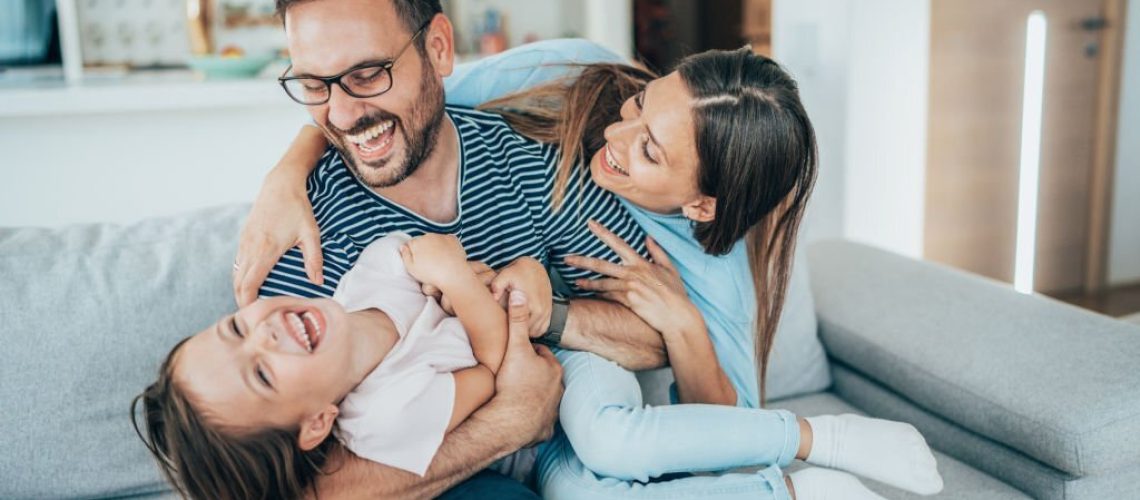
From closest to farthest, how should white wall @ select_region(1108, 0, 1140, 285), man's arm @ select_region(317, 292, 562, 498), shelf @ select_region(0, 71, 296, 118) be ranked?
1. man's arm @ select_region(317, 292, 562, 498)
2. shelf @ select_region(0, 71, 296, 118)
3. white wall @ select_region(1108, 0, 1140, 285)

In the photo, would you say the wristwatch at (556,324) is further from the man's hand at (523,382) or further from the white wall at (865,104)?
the white wall at (865,104)

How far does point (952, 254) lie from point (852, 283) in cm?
214

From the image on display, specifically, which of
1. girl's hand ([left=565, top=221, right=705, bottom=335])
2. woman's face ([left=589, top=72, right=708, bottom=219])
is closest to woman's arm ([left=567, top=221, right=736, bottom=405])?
girl's hand ([left=565, top=221, right=705, bottom=335])

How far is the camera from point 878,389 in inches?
74.8

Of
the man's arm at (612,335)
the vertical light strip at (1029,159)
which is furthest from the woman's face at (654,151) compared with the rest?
the vertical light strip at (1029,159)

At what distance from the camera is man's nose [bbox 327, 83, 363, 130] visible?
1.34 m

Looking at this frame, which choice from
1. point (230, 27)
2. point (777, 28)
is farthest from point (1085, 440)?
point (230, 27)

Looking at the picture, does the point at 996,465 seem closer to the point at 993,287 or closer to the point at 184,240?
the point at 993,287

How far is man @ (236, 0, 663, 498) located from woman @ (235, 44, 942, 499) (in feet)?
0.15

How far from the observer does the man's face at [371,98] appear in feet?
4.33

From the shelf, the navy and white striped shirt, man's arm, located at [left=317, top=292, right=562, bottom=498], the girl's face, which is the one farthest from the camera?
the shelf

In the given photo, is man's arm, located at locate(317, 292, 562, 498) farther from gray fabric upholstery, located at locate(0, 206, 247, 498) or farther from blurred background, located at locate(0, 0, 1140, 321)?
blurred background, located at locate(0, 0, 1140, 321)

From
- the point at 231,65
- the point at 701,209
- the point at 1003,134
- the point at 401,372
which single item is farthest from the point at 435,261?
the point at 1003,134

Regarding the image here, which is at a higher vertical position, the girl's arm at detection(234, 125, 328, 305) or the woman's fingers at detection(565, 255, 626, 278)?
the girl's arm at detection(234, 125, 328, 305)
